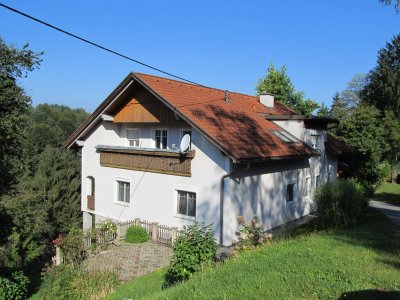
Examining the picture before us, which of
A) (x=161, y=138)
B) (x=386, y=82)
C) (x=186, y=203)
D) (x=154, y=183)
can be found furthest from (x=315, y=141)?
(x=386, y=82)

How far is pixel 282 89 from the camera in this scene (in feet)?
121

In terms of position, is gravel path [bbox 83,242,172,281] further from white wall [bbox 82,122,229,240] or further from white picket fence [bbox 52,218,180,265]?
white wall [bbox 82,122,229,240]

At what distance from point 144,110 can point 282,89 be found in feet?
73.7

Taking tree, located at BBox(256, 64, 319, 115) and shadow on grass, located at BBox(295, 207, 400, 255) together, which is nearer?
shadow on grass, located at BBox(295, 207, 400, 255)

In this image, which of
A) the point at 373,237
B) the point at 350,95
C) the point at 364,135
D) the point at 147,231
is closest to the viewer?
the point at 373,237

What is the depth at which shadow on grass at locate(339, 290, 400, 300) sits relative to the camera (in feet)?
18.4

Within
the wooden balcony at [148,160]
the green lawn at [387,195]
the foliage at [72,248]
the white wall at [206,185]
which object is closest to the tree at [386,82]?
the green lawn at [387,195]

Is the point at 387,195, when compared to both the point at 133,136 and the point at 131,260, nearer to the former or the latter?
the point at 133,136

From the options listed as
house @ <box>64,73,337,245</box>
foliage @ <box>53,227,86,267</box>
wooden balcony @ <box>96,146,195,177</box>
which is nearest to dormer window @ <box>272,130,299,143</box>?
house @ <box>64,73,337,245</box>

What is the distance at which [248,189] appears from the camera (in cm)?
1550

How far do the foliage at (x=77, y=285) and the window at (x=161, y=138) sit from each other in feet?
24.4

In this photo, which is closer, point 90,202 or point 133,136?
point 133,136

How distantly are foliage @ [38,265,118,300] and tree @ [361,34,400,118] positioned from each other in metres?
46.3

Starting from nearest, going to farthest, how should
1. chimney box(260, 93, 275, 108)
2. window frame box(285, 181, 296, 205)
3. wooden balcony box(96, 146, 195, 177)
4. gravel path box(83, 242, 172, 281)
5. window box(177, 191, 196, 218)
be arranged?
gravel path box(83, 242, 172, 281), wooden balcony box(96, 146, 195, 177), window box(177, 191, 196, 218), window frame box(285, 181, 296, 205), chimney box(260, 93, 275, 108)
